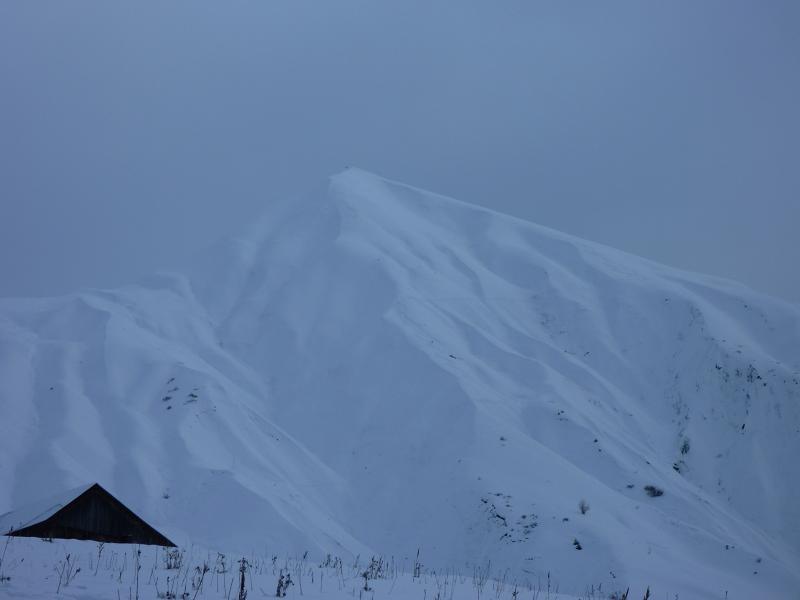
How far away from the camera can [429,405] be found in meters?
42.5

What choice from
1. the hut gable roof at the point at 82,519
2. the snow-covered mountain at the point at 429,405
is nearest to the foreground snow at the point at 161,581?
the hut gable roof at the point at 82,519

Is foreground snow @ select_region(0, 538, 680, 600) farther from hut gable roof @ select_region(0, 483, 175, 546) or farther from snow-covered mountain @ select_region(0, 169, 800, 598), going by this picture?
snow-covered mountain @ select_region(0, 169, 800, 598)

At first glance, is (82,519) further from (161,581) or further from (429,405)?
(429,405)

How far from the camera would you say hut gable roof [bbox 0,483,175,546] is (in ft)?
68.1

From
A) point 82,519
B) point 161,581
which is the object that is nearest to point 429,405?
point 82,519

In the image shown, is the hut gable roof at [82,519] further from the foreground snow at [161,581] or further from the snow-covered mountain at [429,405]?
the snow-covered mountain at [429,405]

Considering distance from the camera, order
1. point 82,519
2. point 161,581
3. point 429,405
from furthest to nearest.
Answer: point 429,405 < point 82,519 < point 161,581

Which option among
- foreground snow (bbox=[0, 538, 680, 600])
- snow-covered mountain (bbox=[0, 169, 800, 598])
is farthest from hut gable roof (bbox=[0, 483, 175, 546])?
snow-covered mountain (bbox=[0, 169, 800, 598])

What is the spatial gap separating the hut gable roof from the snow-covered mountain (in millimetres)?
10375

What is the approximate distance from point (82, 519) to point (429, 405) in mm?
23124

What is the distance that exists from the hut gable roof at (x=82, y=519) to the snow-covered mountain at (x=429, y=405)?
34.0 ft

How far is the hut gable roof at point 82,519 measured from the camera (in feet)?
68.1

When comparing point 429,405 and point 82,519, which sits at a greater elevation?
point 429,405

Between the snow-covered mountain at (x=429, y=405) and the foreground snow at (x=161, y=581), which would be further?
the snow-covered mountain at (x=429, y=405)
